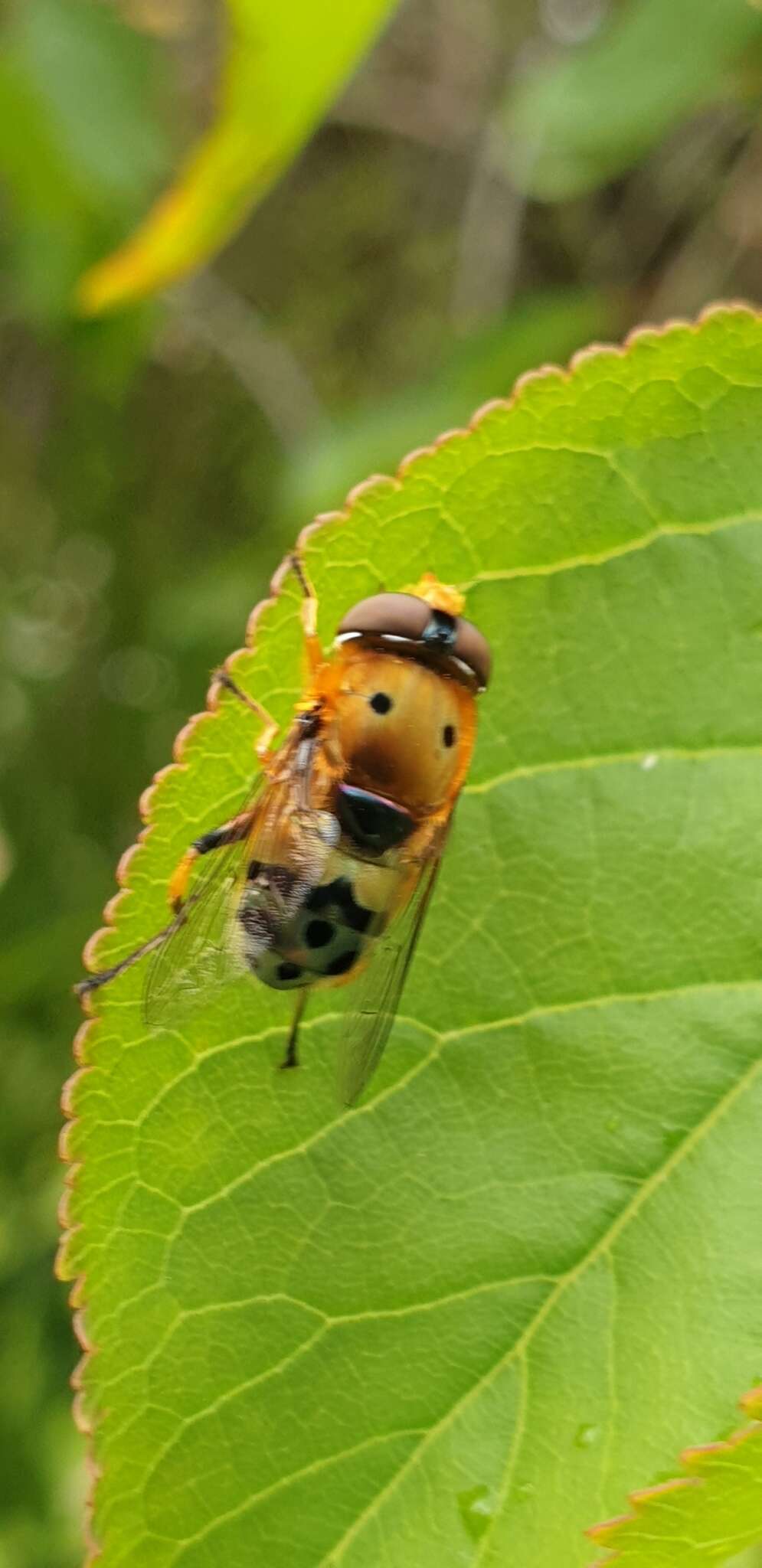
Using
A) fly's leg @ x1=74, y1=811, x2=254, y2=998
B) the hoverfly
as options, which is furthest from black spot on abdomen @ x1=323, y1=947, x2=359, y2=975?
fly's leg @ x1=74, y1=811, x2=254, y2=998

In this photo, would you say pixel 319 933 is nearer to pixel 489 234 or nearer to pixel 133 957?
pixel 133 957

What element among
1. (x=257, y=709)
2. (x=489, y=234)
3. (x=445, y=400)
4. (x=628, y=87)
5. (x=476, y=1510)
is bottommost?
(x=476, y=1510)

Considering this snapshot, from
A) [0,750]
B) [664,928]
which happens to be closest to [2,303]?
[0,750]

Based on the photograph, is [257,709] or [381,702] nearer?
[257,709]

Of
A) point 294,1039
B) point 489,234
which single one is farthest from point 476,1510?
point 489,234

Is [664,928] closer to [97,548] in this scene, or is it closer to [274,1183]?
[274,1183]

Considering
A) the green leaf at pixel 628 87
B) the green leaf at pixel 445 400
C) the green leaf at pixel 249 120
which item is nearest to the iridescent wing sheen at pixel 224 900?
the green leaf at pixel 249 120

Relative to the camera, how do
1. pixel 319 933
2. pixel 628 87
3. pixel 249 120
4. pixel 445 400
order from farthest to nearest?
1. pixel 445 400
2. pixel 628 87
3. pixel 249 120
4. pixel 319 933
